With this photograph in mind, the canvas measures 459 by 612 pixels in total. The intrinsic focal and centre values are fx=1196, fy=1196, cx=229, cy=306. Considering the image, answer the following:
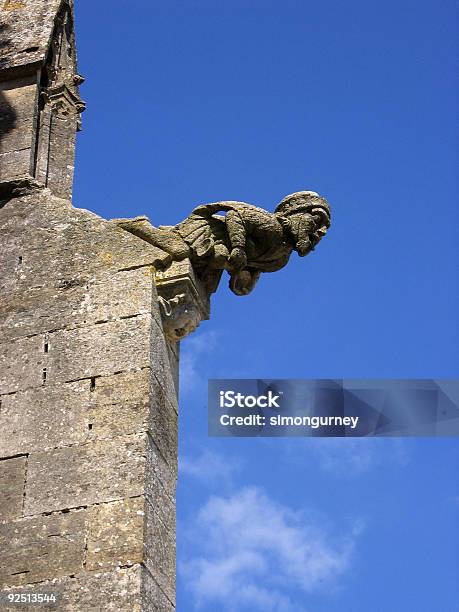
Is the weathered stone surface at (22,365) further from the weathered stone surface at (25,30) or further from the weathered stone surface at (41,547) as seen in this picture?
the weathered stone surface at (25,30)

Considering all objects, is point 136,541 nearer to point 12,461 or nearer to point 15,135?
point 12,461

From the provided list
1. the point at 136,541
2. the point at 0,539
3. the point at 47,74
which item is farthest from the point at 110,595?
the point at 47,74

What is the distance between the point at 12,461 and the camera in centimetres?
684

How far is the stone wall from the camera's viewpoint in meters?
6.31

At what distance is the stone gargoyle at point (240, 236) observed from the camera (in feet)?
24.6

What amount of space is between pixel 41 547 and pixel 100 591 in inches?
19.2

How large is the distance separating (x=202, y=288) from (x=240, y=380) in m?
0.65

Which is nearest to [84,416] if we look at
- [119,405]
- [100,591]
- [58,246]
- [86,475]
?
[119,405]

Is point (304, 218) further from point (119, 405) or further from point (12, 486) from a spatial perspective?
point (12, 486)

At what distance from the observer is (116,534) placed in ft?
20.7

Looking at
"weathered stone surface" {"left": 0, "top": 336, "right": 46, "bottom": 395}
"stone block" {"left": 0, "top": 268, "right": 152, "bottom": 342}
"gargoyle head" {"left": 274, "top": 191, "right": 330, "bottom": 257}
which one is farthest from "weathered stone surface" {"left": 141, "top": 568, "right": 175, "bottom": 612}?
"gargoyle head" {"left": 274, "top": 191, "right": 330, "bottom": 257}

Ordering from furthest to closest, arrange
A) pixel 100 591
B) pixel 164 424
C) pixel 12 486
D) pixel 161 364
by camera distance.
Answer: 1. pixel 161 364
2. pixel 164 424
3. pixel 12 486
4. pixel 100 591

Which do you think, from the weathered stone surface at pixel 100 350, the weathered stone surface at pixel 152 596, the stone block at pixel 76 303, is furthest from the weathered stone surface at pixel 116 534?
the stone block at pixel 76 303

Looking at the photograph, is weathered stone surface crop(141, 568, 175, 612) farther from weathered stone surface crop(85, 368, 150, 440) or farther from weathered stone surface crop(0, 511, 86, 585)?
weathered stone surface crop(85, 368, 150, 440)
